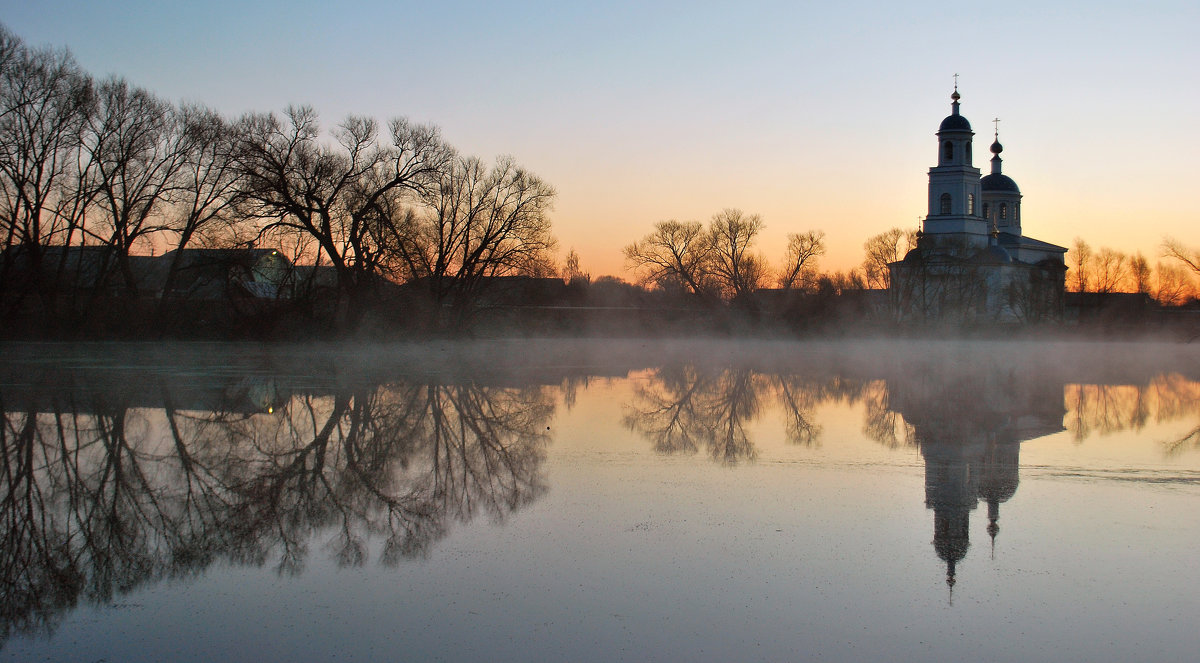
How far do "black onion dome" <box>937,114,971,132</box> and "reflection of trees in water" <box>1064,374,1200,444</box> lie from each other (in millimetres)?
50155

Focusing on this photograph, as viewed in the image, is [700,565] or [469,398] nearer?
[700,565]

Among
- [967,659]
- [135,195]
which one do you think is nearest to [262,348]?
[135,195]

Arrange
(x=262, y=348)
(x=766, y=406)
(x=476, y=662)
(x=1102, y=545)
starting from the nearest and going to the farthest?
(x=476, y=662) < (x=1102, y=545) < (x=766, y=406) < (x=262, y=348)

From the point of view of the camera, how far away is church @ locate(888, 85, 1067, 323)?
61406mm

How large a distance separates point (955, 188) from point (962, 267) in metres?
11.0

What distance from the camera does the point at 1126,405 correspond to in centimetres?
1767

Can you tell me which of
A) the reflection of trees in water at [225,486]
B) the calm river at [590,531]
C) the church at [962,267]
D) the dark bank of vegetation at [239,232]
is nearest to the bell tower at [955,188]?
the church at [962,267]

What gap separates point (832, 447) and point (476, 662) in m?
8.01

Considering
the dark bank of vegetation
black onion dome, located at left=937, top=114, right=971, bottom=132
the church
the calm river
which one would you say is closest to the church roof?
the church

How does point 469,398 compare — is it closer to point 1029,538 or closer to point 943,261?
point 1029,538

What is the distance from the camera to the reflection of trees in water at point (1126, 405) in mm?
14344

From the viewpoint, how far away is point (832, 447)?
1213 cm

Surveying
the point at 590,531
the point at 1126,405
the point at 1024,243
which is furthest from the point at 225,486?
the point at 1024,243

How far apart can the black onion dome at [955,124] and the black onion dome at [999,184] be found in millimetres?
14462
